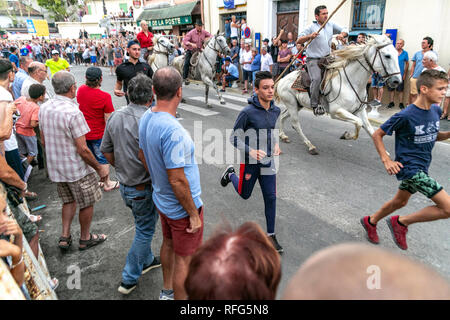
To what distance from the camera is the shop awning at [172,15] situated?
20.4 meters

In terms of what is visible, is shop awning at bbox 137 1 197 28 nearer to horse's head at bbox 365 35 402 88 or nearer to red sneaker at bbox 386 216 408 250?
horse's head at bbox 365 35 402 88

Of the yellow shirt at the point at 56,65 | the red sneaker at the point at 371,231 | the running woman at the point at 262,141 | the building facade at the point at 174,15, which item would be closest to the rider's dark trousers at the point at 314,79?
the running woman at the point at 262,141

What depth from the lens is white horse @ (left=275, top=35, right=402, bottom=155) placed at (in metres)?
5.70

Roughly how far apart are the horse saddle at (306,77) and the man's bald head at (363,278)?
6000 mm

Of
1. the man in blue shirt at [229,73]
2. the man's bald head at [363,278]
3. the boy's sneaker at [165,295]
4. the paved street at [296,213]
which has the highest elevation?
the man's bald head at [363,278]

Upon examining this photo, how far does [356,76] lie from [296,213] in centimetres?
334

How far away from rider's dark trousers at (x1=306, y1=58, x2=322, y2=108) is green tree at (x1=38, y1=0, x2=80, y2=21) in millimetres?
70242

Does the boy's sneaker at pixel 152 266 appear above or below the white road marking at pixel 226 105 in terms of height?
below

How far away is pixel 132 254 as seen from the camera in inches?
112

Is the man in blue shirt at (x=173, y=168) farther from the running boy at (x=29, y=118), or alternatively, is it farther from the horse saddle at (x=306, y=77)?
the horse saddle at (x=306, y=77)

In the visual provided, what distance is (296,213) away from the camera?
4.18m

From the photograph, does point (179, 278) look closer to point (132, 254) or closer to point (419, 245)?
point (132, 254)

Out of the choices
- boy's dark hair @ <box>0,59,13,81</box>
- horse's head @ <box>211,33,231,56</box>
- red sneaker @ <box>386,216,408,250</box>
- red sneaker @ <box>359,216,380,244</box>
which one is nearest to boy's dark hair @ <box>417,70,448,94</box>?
red sneaker @ <box>386,216,408,250</box>

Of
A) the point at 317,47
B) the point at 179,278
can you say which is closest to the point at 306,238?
the point at 179,278
